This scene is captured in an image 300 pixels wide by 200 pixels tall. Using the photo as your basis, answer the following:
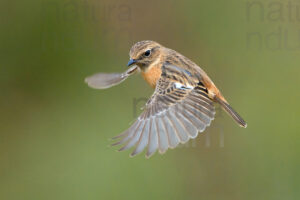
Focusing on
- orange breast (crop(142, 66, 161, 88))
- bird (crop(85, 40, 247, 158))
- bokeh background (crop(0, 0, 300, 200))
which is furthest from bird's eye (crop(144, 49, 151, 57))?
bokeh background (crop(0, 0, 300, 200))

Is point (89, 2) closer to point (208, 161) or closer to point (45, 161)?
point (45, 161)

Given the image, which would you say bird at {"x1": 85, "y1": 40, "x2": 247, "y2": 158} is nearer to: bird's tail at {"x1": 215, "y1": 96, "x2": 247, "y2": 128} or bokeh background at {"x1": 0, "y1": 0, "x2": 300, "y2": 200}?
bird's tail at {"x1": 215, "y1": 96, "x2": 247, "y2": 128}

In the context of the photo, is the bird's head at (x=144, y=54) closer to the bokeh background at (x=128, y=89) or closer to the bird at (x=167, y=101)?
the bird at (x=167, y=101)

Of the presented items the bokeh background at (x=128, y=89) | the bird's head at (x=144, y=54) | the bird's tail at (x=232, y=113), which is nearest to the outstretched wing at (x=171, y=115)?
the bird's head at (x=144, y=54)

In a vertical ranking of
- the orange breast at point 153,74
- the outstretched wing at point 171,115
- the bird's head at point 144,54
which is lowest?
the outstretched wing at point 171,115

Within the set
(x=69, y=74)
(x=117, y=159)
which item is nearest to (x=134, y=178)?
(x=117, y=159)

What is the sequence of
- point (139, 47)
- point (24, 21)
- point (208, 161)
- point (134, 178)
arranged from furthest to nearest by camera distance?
1. point (24, 21)
2. point (208, 161)
3. point (134, 178)
4. point (139, 47)

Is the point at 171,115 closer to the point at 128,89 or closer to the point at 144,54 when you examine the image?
the point at 144,54

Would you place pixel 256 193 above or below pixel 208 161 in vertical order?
below
